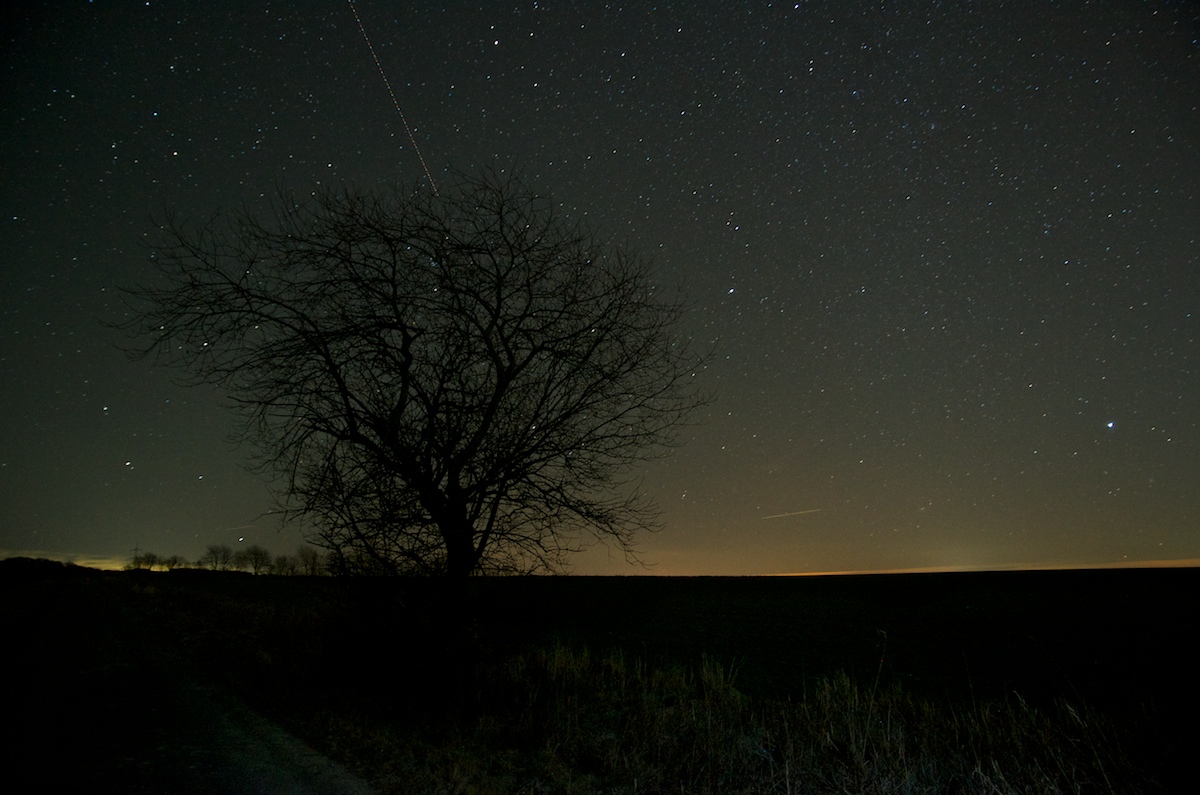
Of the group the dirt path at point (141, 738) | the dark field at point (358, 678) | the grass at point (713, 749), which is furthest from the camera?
the dark field at point (358, 678)

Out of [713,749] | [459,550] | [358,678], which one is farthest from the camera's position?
[358,678]

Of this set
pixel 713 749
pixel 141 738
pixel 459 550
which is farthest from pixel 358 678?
pixel 713 749

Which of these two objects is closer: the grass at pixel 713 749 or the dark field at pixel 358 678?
the grass at pixel 713 749

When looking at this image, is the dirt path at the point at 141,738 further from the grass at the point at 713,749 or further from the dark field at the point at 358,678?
the grass at the point at 713,749

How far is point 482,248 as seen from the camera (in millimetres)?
7789

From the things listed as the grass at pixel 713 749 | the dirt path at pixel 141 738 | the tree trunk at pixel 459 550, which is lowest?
the grass at pixel 713 749

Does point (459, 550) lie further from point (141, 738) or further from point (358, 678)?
point (141, 738)

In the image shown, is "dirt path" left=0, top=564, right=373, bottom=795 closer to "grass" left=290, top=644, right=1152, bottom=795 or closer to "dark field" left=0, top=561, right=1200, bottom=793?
"dark field" left=0, top=561, right=1200, bottom=793

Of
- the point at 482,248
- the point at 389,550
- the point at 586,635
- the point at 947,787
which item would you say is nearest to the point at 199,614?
the point at 586,635

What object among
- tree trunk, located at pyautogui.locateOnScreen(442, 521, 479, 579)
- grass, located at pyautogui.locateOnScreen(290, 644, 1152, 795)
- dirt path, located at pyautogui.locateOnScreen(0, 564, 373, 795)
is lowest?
grass, located at pyautogui.locateOnScreen(290, 644, 1152, 795)

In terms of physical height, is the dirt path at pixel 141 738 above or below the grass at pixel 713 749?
above

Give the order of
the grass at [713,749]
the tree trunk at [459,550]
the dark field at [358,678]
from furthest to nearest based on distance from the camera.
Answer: the tree trunk at [459,550] < the dark field at [358,678] < the grass at [713,749]

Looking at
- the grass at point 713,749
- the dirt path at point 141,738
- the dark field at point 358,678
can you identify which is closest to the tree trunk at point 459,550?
the dark field at point 358,678

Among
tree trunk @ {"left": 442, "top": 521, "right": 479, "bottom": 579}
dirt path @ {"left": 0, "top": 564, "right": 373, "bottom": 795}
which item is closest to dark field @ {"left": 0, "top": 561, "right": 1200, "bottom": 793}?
dirt path @ {"left": 0, "top": 564, "right": 373, "bottom": 795}
